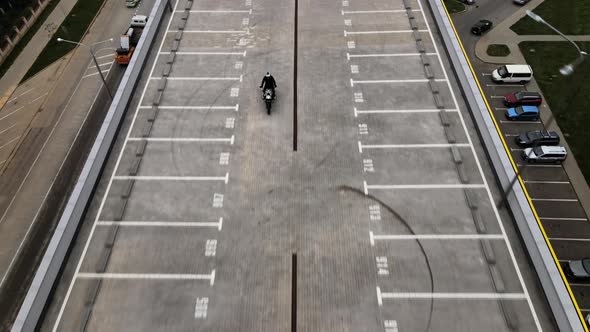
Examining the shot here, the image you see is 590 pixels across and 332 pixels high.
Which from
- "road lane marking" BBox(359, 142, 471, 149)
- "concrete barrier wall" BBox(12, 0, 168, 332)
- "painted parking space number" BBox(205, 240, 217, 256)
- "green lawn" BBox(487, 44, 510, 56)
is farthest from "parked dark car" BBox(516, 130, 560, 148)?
"concrete barrier wall" BBox(12, 0, 168, 332)

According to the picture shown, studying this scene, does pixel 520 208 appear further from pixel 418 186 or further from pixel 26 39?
pixel 26 39

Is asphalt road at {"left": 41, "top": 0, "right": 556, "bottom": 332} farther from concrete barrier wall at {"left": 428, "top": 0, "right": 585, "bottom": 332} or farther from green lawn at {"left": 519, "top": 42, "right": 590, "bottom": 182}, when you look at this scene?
green lawn at {"left": 519, "top": 42, "right": 590, "bottom": 182}

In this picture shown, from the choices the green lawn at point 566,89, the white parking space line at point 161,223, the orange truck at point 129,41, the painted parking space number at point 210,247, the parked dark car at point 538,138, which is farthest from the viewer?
the orange truck at point 129,41

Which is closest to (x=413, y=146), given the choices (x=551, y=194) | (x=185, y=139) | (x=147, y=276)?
(x=185, y=139)

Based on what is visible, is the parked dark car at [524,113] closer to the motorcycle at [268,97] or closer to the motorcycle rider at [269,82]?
the motorcycle rider at [269,82]

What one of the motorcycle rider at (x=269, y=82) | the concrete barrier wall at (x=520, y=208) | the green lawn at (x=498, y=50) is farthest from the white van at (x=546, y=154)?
the motorcycle rider at (x=269, y=82)
